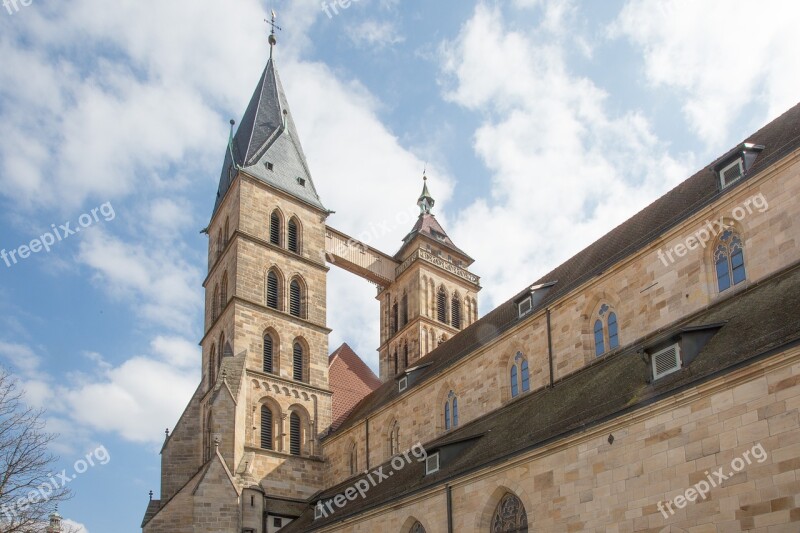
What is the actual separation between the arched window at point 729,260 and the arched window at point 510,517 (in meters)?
6.37

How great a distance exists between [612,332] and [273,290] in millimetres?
18047

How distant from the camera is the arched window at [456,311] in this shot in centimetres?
4262

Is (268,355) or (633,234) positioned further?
(268,355)

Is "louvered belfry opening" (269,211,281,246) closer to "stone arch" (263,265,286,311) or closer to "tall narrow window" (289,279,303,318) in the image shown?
"stone arch" (263,265,286,311)

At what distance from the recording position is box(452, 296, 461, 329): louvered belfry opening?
42.6 meters

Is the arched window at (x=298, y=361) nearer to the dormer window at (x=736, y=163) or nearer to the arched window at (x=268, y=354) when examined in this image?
the arched window at (x=268, y=354)

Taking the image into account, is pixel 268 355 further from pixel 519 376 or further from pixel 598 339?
pixel 598 339

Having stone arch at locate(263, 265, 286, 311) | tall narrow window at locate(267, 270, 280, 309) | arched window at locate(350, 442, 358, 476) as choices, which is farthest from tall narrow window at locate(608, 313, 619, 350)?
tall narrow window at locate(267, 270, 280, 309)

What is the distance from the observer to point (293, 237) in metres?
37.7

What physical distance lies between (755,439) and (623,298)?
8436mm

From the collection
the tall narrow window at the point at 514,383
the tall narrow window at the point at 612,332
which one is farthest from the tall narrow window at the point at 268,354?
the tall narrow window at the point at 612,332

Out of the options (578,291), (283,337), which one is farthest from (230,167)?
(578,291)

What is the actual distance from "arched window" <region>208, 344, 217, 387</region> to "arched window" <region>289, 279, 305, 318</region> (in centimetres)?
361

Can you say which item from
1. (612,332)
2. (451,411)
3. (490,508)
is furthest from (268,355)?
(490,508)
